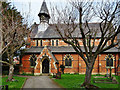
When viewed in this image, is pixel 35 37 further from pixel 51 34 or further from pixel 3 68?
pixel 3 68

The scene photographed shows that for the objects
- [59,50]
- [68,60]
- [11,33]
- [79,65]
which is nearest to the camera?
[11,33]

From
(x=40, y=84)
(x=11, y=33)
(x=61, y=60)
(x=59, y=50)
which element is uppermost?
(x=11, y=33)

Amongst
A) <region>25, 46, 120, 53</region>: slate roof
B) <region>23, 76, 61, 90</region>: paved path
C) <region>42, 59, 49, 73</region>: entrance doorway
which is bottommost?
<region>23, 76, 61, 90</region>: paved path

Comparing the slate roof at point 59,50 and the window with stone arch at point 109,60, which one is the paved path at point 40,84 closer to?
the slate roof at point 59,50

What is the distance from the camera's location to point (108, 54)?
2375 centimetres

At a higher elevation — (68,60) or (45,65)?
(68,60)

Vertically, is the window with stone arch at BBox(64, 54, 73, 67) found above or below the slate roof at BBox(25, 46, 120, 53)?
below

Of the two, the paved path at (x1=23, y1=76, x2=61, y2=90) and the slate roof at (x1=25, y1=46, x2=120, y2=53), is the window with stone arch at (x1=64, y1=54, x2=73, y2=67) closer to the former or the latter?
the slate roof at (x1=25, y1=46, x2=120, y2=53)

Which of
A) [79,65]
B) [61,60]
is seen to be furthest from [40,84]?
[79,65]

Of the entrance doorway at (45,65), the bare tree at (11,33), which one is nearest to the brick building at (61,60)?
the entrance doorway at (45,65)

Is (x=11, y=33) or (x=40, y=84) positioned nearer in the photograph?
(x=40, y=84)

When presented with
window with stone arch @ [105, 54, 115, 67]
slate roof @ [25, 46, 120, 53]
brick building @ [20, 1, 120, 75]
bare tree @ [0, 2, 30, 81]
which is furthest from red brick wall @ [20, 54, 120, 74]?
bare tree @ [0, 2, 30, 81]

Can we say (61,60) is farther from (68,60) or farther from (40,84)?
(40,84)

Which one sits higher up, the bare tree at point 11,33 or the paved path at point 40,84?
the bare tree at point 11,33
